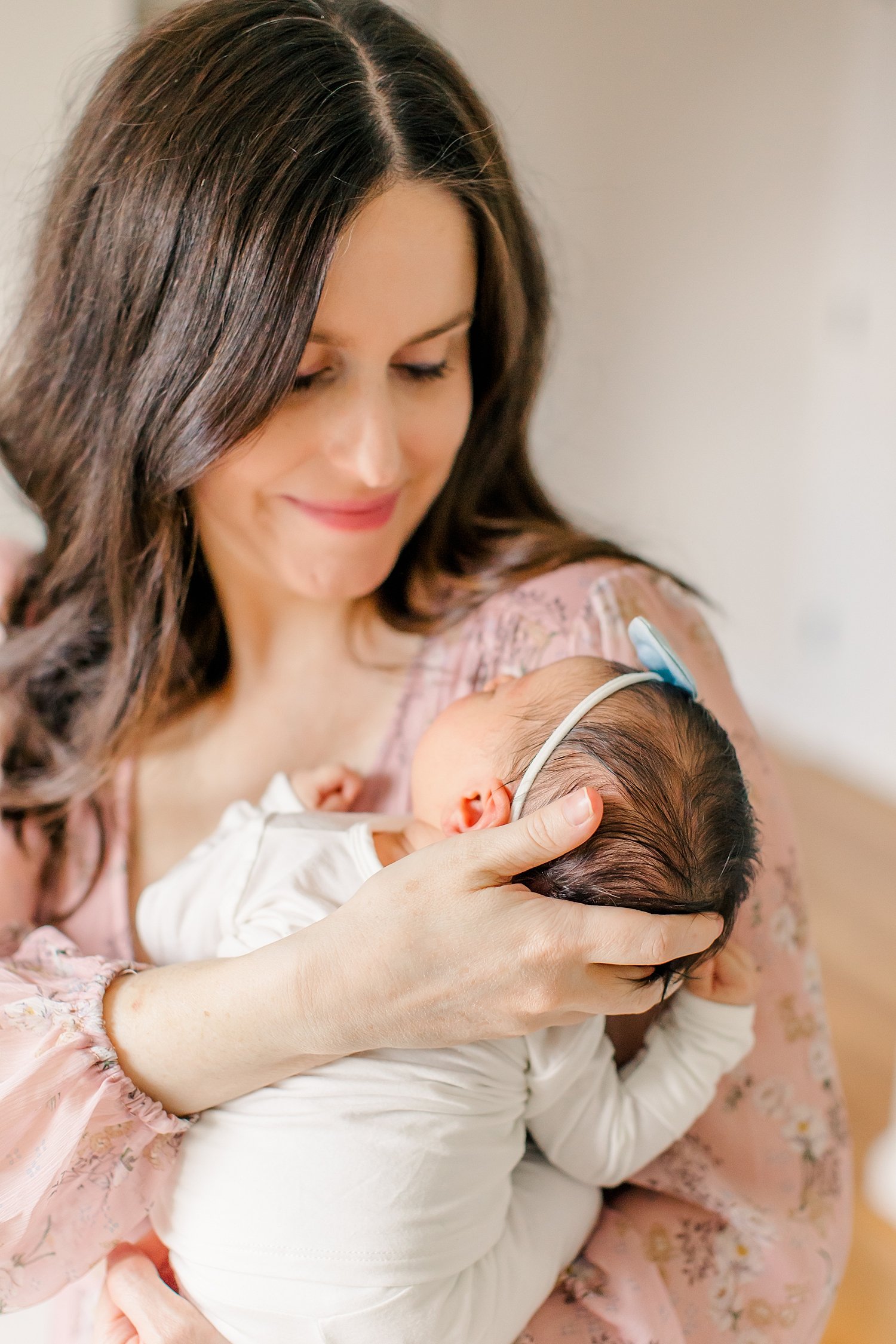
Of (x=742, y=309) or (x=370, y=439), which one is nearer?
(x=370, y=439)

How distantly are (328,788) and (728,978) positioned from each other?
46cm

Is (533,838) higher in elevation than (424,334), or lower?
lower

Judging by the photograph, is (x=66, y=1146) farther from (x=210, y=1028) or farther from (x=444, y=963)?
(x=444, y=963)

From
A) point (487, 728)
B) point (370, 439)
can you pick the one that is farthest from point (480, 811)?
point (370, 439)

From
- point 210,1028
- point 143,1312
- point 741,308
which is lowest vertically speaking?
point 143,1312

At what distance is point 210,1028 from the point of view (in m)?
0.88

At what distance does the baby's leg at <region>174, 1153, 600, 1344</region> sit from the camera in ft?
2.77

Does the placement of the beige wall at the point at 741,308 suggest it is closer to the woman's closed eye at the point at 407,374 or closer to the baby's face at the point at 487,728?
the woman's closed eye at the point at 407,374

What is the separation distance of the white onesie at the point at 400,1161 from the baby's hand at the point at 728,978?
0.4 inches

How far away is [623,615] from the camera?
3.66 feet

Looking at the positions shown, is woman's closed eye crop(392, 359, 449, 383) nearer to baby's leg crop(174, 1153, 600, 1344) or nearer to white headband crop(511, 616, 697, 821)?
white headband crop(511, 616, 697, 821)

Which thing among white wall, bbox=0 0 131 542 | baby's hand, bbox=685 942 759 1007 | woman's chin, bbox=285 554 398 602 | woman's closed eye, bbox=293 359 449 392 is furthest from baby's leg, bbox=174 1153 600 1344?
white wall, bbox=0 0 131 542

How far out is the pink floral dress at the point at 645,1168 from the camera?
0.91 metres

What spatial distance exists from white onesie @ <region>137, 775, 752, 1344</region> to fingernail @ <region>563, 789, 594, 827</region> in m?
0.26
